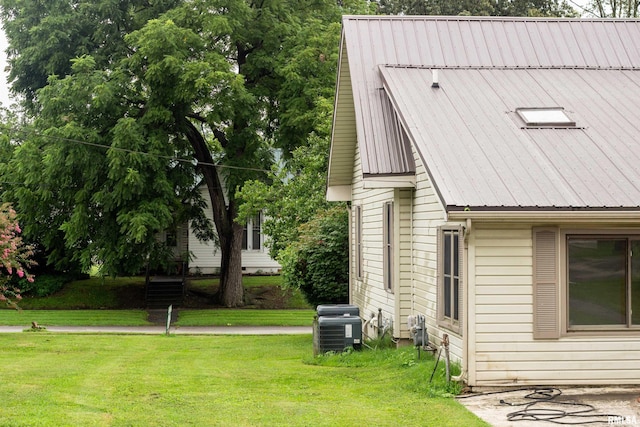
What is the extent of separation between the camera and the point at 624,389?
1095 centimetres

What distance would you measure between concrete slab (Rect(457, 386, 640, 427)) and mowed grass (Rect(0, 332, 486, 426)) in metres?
0.34

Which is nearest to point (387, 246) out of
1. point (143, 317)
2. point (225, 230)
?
point (143, 317)

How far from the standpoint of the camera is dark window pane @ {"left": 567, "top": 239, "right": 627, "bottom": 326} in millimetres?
11117

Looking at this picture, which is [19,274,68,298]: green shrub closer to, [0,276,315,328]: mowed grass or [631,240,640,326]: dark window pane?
[0,276,315,328]: mowed grass

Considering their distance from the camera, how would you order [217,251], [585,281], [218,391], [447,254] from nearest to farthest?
1. [585,281]
2. [218,391]
3. [447,254]
4. [217,251]

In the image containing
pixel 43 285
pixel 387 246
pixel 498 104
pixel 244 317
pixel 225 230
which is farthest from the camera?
pixel 43 285

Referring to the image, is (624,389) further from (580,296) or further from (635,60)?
(635,60)

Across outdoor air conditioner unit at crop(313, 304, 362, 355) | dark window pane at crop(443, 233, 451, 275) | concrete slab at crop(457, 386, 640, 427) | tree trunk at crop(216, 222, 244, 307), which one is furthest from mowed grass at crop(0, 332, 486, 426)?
tree trunk at crop(216, 222, 244, 307)

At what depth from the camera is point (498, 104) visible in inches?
538

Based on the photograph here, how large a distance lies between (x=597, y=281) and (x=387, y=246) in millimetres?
5264

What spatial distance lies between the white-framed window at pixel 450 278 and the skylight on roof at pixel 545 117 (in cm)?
214

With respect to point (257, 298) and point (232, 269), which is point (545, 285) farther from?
point (257, 298)

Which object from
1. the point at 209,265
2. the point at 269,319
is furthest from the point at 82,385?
the point at 209,265

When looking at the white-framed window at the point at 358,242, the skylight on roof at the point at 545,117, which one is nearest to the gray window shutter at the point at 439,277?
the skylight on roof at the point at 545,117
